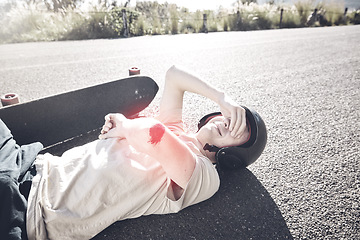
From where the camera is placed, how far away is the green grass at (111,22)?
29.1 ft

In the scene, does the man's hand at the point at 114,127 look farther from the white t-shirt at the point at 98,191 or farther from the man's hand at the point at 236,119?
the man's hand at the point at 236,119

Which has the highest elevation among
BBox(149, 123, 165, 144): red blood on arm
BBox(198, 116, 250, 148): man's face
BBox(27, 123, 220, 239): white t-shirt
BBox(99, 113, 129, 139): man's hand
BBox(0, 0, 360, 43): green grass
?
BBox(0, 0, 360, 43): green grass

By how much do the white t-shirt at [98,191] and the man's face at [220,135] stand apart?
0.75 feet

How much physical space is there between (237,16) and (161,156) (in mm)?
12370

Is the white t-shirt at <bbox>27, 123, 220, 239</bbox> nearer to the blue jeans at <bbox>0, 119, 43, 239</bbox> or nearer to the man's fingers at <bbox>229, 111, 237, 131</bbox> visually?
the blue jeans at <bbox>0, 119, 43, 239</bbox>

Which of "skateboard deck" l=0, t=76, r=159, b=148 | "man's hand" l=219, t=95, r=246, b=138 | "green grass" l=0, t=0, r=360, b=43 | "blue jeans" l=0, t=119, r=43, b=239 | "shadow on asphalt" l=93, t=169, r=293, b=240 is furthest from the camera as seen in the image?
"green grass" l=0, t=0, r=360, b=43

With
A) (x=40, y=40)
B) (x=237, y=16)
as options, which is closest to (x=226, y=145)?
(x=40, y=40)

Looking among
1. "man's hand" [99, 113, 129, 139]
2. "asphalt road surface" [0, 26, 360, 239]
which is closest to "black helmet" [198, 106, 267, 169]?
"asphalt road surface" [0, 26, 360, 239]

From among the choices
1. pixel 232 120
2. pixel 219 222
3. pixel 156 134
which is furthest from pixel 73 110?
pixel 219 222

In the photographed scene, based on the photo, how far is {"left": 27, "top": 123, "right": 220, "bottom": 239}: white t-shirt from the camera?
1.18 m

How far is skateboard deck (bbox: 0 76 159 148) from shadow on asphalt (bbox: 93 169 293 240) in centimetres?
104

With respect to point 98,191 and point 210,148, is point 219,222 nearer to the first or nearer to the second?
point 210,148

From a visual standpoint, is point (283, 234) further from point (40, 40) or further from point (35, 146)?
point (40, 40)

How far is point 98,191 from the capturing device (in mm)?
1231
